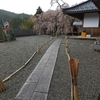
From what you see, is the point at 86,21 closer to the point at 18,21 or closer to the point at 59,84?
the point at 59,84

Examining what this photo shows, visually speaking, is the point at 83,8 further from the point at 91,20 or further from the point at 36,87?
the point at 36,87

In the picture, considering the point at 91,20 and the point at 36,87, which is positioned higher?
the point at 91,20

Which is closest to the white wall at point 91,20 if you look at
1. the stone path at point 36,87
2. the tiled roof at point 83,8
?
the tiled roof at point 83,8

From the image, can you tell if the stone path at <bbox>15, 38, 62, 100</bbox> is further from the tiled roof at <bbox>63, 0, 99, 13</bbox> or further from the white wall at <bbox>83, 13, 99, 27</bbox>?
the white wall at <bbox>83, 13, 99, 27</bbox>

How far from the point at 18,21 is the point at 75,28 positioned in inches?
860

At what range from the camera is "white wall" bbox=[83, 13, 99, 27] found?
9621 millimetres

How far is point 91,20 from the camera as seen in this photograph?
9.85 m

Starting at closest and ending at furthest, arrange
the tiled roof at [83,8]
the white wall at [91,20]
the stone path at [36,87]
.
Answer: the stone path at [36,87], the tiled roof at [83,8], the white wall at [91,20]

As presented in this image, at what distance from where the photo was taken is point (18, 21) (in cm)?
4209

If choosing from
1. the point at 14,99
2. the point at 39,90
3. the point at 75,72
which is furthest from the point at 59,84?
the point at 75,72

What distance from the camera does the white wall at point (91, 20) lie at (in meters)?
9.62

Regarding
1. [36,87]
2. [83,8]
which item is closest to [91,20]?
[83,8]

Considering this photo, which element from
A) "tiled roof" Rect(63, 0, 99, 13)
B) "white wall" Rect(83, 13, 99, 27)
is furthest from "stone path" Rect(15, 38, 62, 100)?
"white wall" Rect(83, 13, 99, 27)

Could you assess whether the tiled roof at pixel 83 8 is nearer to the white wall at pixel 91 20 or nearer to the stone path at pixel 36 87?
the white wall at pixel 91 20
